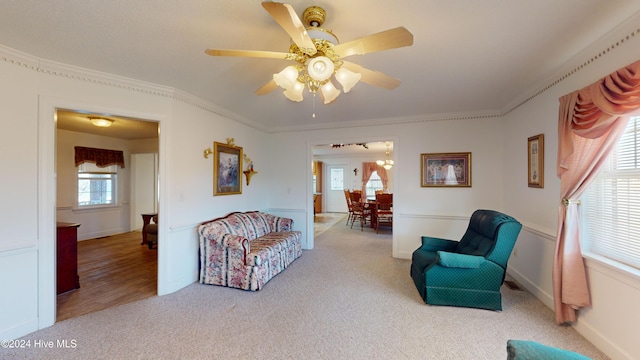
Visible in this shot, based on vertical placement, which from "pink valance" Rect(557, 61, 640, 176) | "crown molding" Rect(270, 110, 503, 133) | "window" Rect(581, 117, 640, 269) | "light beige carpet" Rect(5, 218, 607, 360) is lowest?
"light beige carpet" Rect(5, 218, 607, 360)

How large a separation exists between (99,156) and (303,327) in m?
6.22

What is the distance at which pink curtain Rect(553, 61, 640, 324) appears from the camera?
5.76 ft

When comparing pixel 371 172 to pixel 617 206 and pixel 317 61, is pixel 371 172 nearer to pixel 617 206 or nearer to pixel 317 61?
pixel 617 206

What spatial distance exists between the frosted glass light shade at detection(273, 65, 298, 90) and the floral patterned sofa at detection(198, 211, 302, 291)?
6.71 ft

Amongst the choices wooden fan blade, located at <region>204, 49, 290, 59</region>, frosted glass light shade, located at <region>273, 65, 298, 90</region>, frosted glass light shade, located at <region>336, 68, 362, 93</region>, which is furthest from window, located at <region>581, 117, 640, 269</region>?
wooden fan blade, located at <region>204, 49, 290, 59</region>

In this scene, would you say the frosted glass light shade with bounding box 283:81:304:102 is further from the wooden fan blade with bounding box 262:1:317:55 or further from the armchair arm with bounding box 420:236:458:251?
the armchair arm with bounding box 420:236:458:251

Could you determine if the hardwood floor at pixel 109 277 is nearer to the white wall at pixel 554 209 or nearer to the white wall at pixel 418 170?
the white wall at pixel 418 170

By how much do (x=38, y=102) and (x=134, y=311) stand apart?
2136 mm

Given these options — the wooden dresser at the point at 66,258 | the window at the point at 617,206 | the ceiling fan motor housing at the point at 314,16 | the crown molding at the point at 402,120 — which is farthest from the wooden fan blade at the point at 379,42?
the wooden dresser at the point at 66,258

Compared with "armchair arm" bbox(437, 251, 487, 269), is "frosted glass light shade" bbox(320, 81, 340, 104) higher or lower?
higher

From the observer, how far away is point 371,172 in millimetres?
9414

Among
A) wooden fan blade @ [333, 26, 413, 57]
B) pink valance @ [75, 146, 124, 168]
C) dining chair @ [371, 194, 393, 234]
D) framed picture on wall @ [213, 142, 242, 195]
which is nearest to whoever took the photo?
wooden fan blade @ [333, 26, 413, 57]

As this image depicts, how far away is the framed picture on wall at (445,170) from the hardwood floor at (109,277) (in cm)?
416

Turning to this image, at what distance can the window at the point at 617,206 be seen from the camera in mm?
1792
